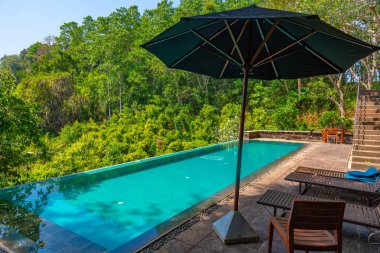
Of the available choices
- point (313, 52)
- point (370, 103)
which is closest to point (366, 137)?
point (370, 103)

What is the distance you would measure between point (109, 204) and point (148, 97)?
17404 millimetres

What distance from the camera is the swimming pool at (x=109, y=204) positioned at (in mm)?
3516

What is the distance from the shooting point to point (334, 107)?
18.0 m

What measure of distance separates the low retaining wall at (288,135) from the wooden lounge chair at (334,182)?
31.3 feet

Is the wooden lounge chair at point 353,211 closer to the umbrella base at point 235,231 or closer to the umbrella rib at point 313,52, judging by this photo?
the umbrella base at point 235,231

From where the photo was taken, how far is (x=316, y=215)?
2285 millimetres

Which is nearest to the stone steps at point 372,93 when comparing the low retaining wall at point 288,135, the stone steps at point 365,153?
the low retaining wall at point 288,135

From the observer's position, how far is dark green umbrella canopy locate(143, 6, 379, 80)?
2.73 meters

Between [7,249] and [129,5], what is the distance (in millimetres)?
25841

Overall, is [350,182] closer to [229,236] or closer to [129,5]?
[229,236]

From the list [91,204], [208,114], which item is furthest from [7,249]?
[208,114]

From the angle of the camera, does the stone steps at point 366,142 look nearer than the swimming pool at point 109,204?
No

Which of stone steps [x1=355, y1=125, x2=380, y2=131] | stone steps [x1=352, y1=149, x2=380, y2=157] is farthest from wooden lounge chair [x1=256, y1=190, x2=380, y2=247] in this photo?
stone steps [x1=355, y1=125, x2=380, y2=131]

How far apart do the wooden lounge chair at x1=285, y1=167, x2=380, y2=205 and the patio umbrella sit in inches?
74.5
